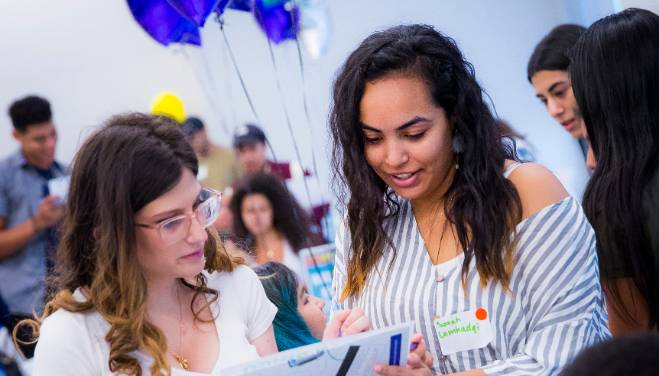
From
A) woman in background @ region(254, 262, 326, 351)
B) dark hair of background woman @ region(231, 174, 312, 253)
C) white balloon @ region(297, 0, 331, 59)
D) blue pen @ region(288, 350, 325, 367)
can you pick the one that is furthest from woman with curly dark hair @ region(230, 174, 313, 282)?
blue pen @ region(288, 350, 325, 367)

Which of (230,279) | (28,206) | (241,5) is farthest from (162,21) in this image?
(230,279)

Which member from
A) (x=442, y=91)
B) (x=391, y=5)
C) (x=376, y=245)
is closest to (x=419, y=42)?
(x=442, y=91)

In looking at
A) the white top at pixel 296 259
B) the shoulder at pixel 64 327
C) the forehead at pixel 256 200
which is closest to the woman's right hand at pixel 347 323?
the shoulder at pixel 64 327

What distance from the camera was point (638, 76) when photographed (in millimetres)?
1907

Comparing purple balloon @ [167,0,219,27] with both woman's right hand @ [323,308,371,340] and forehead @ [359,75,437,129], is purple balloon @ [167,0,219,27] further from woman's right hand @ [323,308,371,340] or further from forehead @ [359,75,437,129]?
woman's right hand @ [323,308,371,340]

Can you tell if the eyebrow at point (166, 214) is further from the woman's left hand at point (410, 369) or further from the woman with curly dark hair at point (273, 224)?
the woman with curly dark hair at point (273, 224)

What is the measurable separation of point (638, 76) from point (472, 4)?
2895 millimetres

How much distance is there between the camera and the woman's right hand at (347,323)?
1.71 metres

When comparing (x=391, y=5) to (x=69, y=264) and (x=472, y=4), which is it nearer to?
(x=472, y=4)

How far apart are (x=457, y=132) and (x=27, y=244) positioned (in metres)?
3.15

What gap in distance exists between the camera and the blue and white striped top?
1603 millimetres

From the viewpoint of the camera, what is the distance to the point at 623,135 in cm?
190

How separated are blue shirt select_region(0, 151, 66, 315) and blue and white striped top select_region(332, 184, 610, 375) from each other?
301cm

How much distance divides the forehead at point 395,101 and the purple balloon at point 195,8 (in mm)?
1942
